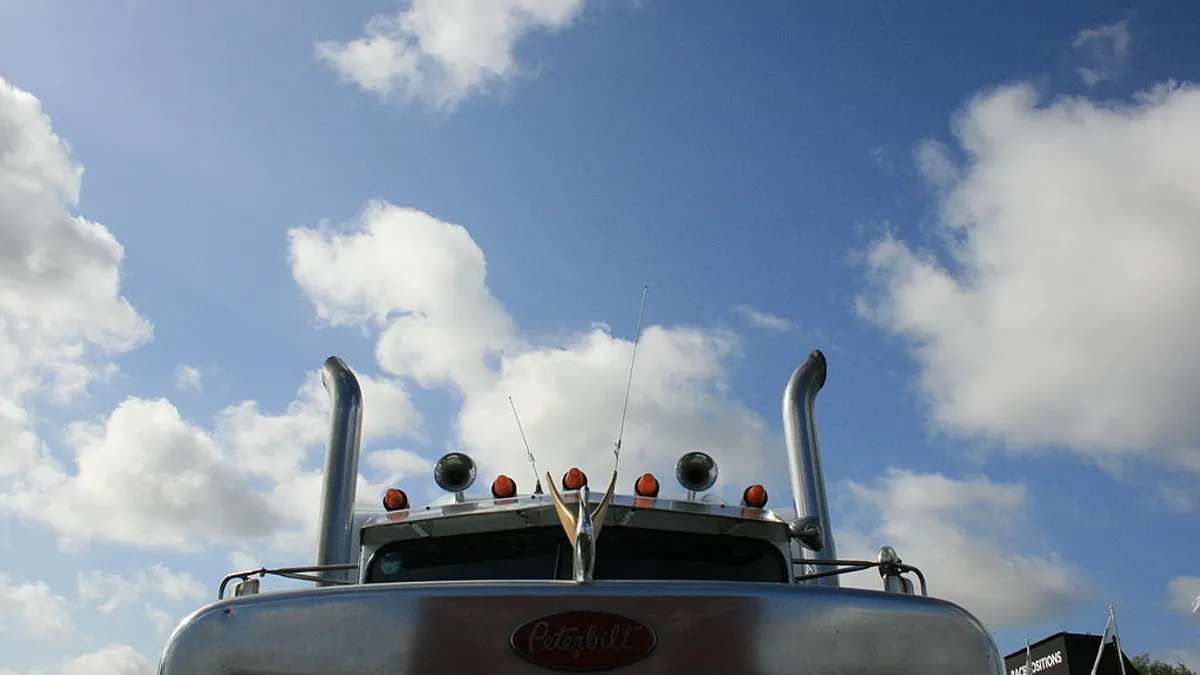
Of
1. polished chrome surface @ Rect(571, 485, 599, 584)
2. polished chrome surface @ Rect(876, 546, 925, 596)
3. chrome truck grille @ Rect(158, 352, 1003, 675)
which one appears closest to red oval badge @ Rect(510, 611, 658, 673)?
chrome truck grille @ Rect(158, 352, 1003, 675)

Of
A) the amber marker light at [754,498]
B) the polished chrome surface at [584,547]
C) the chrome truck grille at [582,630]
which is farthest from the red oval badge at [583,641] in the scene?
the amber marker light at [754,498]

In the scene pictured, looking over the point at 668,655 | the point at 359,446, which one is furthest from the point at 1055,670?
the point at 668,655

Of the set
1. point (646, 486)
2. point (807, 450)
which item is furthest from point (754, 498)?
point (807, 450)

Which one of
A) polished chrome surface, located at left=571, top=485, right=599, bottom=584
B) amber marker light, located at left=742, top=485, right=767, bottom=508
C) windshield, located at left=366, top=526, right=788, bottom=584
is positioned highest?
amber marker light, located at left=742, top=485, right=767, bottom=508

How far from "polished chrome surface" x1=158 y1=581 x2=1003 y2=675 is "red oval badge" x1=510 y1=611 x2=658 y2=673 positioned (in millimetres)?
22

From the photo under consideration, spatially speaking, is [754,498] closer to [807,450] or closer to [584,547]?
[807,450]

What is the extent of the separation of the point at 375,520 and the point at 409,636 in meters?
2.48

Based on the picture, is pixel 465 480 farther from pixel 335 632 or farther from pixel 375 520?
pixel 335 632

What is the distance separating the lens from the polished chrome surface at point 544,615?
3.29m

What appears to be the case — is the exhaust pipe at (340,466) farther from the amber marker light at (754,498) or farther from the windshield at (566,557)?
the amber marker light at (754,498)

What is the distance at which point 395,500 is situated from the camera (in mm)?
6273

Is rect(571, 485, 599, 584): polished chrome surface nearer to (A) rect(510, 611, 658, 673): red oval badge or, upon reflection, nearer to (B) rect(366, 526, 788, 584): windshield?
(A) rect(510, 611, 658, 673): red oval badge

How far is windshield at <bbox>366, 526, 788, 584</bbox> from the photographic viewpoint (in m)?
5.28

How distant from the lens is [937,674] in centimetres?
344
